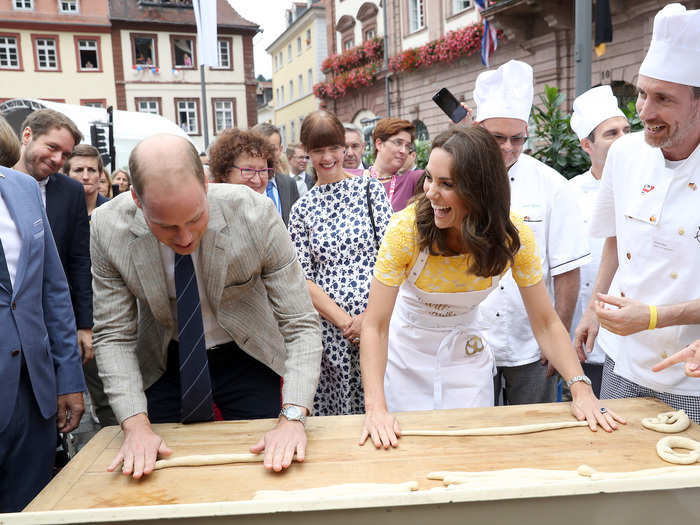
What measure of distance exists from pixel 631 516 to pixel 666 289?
854 mm

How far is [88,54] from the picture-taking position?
32.4m

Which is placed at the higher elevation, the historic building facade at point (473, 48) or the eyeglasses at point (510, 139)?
the historic building facade at point (473, 48)

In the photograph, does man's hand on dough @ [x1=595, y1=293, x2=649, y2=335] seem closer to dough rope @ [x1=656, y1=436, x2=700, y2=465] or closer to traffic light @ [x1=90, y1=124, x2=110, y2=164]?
dough rope @ [x1=656, y1=436, x2=700, y2=465]

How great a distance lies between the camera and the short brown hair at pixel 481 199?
6.73ft

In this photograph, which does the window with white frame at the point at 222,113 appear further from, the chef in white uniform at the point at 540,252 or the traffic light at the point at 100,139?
the chef in white uniform at the point at 540,252

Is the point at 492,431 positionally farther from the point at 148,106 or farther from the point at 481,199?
the point at 148,106

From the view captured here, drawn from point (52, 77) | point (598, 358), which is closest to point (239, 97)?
point (52, 77)

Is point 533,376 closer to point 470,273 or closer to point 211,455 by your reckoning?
point 470,273

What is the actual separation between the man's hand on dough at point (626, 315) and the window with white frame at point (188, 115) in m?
35.0

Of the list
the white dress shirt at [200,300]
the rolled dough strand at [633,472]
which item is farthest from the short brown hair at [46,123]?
the rolled dough strand at [633,472]

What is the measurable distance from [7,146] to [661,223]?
7.90ft

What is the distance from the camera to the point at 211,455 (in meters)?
1.79

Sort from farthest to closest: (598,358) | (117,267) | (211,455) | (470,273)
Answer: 1. (598,358)
2. (470,273)
3. (117,267)
4. (211,455)

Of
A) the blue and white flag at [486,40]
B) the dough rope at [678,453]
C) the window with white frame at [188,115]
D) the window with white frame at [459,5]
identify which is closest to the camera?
the dough rope at [678,453]
